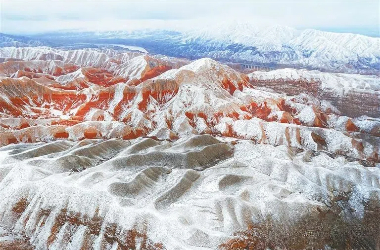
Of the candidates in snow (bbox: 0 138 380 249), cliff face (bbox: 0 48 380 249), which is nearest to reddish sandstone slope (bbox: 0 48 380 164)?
cliff face (bbox: 0 48 380 249)

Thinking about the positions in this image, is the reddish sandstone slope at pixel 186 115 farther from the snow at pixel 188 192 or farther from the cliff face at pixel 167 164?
the snow at pixel 188 192

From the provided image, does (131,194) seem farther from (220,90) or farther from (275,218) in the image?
(220,90)

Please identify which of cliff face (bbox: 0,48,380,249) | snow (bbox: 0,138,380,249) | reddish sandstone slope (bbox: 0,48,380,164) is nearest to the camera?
snow (bbox: 0,138,380,249)

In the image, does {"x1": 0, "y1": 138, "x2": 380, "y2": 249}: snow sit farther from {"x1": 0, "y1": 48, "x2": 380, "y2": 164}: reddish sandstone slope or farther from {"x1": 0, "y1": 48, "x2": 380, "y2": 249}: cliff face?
{"x1": 0, "y1": 48, "x2": 380, "y2": 164}: reddish sandstone slope

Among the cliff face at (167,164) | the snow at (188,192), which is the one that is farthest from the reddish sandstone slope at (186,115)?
the snow at (188,192)

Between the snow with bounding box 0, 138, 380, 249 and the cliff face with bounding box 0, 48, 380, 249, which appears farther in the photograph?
the cliff face with bounding box 0, 48, 380, 249

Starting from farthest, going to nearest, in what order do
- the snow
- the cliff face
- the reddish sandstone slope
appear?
1. the reddish sandstone slope
2. the cliff face
3. the snow

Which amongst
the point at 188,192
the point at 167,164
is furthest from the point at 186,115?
the point at 188,192

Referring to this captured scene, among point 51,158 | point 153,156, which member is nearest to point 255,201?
point 153,156
